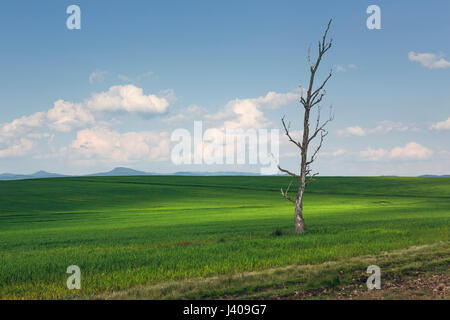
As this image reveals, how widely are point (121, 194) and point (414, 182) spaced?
258 ft

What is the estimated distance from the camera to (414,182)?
103m
